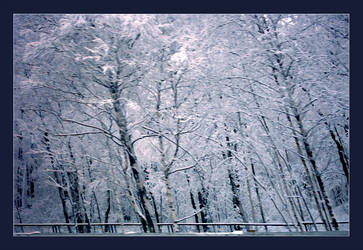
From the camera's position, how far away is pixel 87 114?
209 inches

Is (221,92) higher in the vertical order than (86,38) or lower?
lower

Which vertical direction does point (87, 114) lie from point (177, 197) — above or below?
above

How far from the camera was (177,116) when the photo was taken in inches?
206

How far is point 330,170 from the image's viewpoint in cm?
513

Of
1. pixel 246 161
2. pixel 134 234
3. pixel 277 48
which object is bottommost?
pixel 134 234

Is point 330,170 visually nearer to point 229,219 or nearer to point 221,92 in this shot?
point 229,219

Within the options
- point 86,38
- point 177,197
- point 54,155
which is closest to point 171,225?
point 177,197

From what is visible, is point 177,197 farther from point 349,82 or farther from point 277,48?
point 349,82

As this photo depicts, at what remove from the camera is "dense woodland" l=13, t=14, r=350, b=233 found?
17.0 feet

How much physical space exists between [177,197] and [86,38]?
3.08 m

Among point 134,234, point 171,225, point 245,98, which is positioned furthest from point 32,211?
point 245,98

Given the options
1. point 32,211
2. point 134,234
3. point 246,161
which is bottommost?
point 134,234

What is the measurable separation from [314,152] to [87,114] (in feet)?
12.6

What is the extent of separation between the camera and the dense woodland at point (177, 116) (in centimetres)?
517
